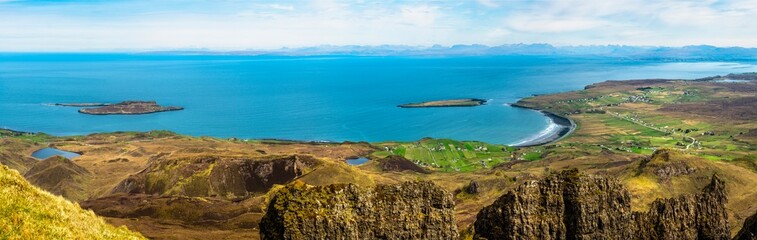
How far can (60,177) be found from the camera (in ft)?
437

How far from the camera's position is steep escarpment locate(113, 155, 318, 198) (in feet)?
401

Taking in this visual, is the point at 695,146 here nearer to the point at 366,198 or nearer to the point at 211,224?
the point at 211,224

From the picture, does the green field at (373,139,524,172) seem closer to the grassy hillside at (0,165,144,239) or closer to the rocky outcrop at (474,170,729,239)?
the rocky outcrop at (474,170,729,239)

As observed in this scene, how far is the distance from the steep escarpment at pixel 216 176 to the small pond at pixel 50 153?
210 ft

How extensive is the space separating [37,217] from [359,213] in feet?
71.4

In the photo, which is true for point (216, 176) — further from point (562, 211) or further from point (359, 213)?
point (562, 211)

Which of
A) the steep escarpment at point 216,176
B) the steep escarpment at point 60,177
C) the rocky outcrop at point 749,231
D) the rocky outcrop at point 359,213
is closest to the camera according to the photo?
the rocky outcrop at point 359,213

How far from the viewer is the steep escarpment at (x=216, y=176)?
122 m

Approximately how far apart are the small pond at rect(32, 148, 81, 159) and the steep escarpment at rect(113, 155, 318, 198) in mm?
63927

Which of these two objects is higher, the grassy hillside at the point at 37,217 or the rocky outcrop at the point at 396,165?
the grassy hillside at the point at 37,217

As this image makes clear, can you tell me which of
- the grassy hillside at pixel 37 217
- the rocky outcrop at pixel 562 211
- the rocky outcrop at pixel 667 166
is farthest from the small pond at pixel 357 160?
the grassy hillside at pixel 37 217

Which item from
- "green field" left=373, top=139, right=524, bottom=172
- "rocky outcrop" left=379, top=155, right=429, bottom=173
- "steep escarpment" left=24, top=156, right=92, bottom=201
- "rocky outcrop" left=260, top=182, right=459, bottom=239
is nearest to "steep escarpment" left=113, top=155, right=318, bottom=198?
"steep escarpment" left=24, top=156, right=92, bottom=201

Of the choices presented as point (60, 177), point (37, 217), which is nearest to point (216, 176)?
point (60, 177)

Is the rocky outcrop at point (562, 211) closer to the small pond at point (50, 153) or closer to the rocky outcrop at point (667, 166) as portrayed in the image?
the rocky outcrop at point (667, 166)
